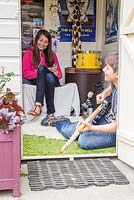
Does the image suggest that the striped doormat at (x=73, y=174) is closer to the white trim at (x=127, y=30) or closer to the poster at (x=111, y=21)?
the white trim at (x=127, y=30)

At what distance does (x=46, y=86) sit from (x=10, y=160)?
7.92 feet

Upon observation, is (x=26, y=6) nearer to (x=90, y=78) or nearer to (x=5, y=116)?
(x=90, y=78)

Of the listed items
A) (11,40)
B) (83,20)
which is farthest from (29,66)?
(11,40)

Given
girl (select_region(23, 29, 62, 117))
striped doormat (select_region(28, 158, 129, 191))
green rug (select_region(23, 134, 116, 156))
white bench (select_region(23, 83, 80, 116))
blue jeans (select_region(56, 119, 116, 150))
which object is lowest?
Result: striped doormat (select_region(28, 158, 129, 191))

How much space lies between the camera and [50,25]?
5.29 metres

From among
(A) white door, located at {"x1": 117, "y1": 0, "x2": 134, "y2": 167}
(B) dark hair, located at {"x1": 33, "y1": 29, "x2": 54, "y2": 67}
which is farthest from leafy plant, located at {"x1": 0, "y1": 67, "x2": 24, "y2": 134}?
(B) dark hair, located at {"x1": 33, "y1": 29, "x2": 54, "y2": 67}

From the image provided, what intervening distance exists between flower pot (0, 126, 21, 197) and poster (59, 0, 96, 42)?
3.42 m

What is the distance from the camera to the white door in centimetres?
278

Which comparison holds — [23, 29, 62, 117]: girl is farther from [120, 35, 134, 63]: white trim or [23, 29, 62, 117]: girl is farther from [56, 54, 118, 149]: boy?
[120, 35, 134, 63]: white trim

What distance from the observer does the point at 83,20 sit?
5383 mm

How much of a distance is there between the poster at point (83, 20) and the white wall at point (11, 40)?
2.76 meters

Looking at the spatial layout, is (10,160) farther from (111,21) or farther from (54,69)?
(111,21)

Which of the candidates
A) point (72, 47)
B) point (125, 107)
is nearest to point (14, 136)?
point (125, 107)

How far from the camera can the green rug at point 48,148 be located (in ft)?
10.00
